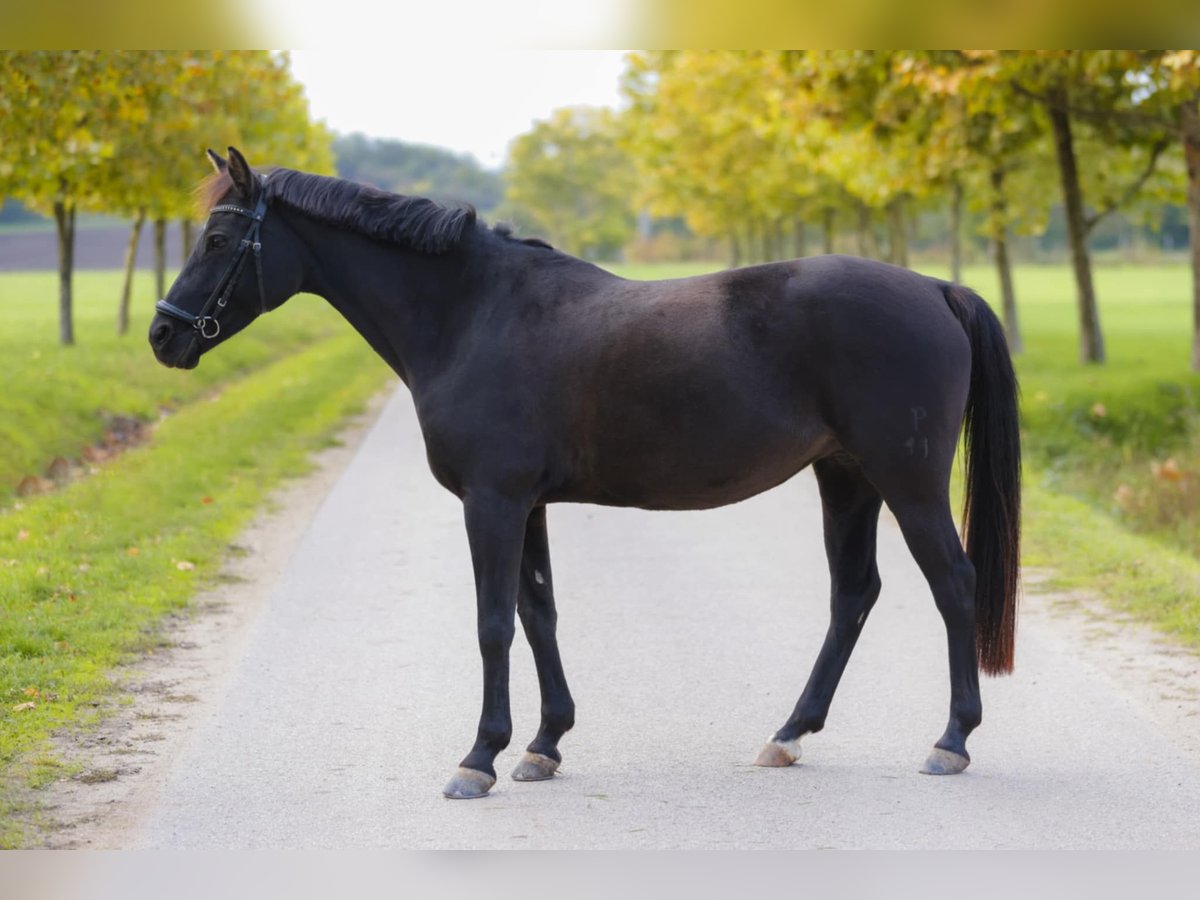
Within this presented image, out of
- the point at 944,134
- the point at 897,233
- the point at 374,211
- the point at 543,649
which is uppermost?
the point at 897,233

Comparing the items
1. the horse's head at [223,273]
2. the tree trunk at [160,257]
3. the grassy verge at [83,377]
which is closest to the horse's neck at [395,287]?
the horse's head at [223,273]

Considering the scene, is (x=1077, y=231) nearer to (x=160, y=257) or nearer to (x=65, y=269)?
(x=65, y=269)

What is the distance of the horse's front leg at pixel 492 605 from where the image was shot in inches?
214

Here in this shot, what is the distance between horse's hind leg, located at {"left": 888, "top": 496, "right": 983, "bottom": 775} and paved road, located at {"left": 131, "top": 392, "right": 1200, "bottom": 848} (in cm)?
14

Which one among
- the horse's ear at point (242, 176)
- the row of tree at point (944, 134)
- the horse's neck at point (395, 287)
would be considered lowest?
the horse's neck at point (395, 287)

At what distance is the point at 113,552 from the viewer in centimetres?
965

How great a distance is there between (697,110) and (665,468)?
84.8 ft

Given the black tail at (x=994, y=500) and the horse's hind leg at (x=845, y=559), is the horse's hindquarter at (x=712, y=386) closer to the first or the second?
the black tail at (x=994, y=500)

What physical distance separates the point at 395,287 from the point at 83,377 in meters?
12.8

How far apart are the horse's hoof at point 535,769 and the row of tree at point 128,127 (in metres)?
2.65

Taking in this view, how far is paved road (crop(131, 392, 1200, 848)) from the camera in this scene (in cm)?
500

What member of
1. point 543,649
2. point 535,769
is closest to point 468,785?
point 535,769

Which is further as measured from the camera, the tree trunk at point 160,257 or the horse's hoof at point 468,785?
the tree trunk at point 160,257

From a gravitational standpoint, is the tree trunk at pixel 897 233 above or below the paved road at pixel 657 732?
above
